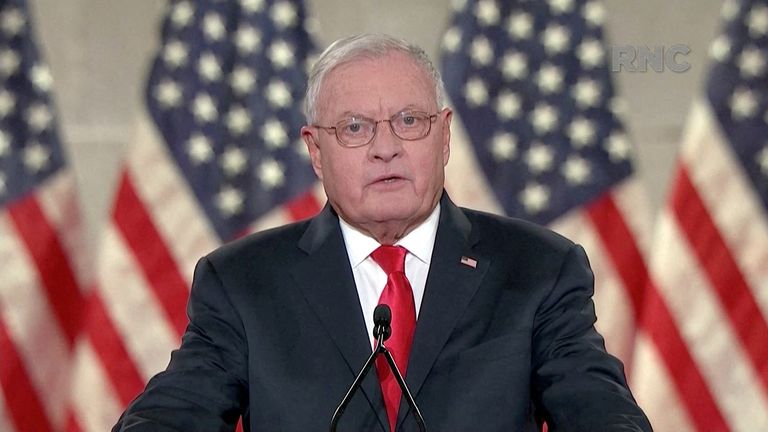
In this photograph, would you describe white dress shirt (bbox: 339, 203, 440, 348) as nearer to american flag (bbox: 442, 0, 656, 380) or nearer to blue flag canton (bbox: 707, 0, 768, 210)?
american flag (bbox: 442, 0, 656, 380)

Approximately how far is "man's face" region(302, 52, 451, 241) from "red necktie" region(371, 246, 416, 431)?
0.48 feet

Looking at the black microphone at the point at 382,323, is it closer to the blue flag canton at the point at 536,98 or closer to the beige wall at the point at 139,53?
the blue flag canton at the point at 536,98

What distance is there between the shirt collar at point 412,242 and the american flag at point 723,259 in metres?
1.59

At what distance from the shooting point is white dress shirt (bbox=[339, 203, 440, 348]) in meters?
2.26

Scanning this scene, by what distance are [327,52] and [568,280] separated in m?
0.67

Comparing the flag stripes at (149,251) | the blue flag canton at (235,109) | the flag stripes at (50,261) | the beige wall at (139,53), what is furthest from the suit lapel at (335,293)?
the flag stripes at (50,261)

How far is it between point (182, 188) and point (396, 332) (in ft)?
6.08

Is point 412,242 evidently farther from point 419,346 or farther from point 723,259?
point 723,259

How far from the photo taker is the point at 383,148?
2162 mm

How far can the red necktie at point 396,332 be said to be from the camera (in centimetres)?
206

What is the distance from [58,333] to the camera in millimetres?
3863

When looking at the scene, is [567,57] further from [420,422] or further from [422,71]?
[420,422]

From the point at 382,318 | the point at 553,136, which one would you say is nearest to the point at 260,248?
the point at 382,318

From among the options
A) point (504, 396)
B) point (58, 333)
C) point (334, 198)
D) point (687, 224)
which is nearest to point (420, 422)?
point (504, 396)
